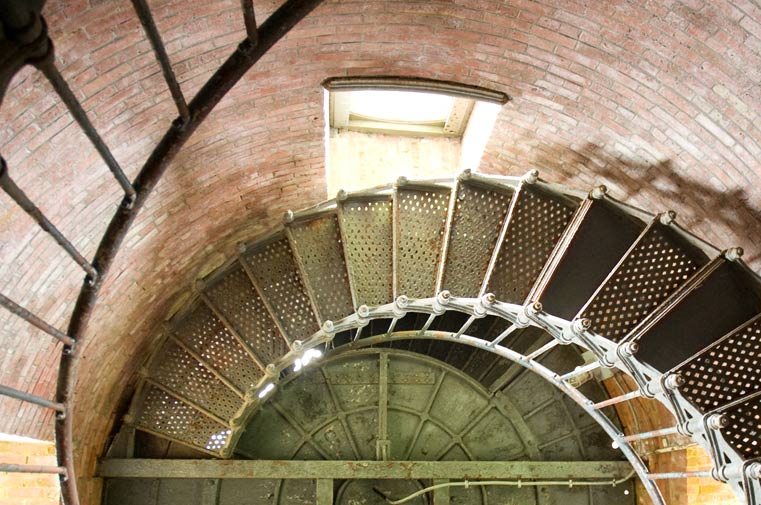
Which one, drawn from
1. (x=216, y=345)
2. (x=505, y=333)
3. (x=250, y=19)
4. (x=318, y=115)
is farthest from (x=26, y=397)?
(x=505, y=333)

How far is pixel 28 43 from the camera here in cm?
172

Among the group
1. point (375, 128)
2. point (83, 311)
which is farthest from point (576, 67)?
point (83, 311)

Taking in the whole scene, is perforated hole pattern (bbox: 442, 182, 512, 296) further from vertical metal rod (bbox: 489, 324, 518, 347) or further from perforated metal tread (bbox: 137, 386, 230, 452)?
perforated metal tread (bbox: 137, 386, 230, 452)

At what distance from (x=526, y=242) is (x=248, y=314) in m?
2.38

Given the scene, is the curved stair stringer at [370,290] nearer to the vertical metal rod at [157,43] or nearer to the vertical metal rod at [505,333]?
the vertical metal rod at [505,333]

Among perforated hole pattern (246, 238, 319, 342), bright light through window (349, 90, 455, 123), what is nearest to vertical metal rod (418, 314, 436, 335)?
perforated hole pattern (246, 238, 319, 342)

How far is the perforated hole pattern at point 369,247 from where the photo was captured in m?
4.92

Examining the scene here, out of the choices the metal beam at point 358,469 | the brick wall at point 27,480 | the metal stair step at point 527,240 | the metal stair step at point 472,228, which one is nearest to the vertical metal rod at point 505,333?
the metal stair step at point 527,240

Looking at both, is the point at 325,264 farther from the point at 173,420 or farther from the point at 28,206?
the point at 28,206

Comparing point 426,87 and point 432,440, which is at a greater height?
point 426,87

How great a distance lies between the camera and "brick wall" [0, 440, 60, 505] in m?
4.88

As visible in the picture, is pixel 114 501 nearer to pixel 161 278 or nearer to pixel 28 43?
pixel 161 278

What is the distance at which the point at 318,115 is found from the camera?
456 centimetres

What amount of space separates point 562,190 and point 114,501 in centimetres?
493
